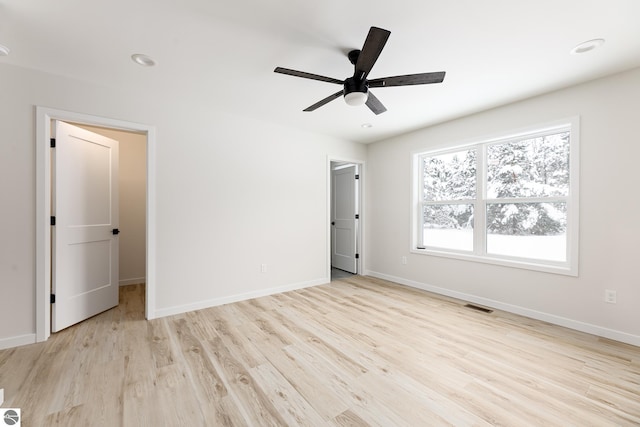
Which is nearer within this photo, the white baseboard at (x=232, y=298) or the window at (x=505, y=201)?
the window at (x=505, y=201)

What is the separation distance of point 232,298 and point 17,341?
1919mm

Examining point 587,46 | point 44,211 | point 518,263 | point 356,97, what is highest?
point 587,46

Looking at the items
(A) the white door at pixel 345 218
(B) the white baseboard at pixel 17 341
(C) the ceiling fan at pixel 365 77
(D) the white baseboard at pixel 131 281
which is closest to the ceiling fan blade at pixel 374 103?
(C) the ceiling fan at pixel 365 77

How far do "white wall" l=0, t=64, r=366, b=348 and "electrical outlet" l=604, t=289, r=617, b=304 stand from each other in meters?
3.33

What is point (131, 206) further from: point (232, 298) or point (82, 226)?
point (232, 298)

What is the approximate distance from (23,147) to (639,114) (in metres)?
5.61

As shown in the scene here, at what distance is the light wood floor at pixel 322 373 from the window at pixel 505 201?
0.84m


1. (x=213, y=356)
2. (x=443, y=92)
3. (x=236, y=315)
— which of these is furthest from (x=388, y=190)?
(x=213, y=356)

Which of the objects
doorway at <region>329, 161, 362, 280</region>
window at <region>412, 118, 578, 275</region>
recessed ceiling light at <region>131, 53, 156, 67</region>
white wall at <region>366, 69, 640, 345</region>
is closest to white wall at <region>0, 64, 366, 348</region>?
recessed ceiling light at <region>131, 53, 156, 67</region>

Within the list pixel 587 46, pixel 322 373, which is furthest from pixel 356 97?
pixel 322 373

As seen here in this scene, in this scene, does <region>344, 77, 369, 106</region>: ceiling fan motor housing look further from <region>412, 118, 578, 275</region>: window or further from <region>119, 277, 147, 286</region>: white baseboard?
<region>119, 277, 147, 286</region>: white baseboard

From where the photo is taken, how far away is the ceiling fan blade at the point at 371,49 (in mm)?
1467

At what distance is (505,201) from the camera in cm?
326

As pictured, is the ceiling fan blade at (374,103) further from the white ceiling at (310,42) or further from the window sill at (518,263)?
the window sill at (518,263)
